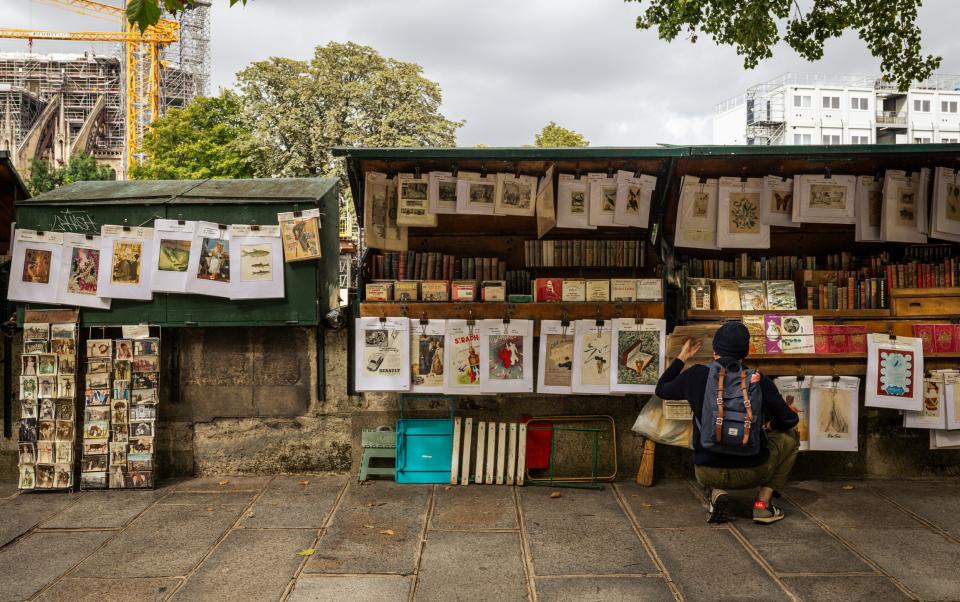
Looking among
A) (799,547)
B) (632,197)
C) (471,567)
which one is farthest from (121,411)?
(799,547)

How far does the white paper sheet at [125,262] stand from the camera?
6.18 meters

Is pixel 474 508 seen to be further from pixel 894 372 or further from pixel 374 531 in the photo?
pixel 894 372

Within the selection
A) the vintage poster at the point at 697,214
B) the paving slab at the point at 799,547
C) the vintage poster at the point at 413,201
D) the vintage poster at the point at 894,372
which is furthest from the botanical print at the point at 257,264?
the vintage poster at the point at 894,372

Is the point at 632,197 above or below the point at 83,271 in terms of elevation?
above

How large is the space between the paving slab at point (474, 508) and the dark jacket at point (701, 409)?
59.8 inches

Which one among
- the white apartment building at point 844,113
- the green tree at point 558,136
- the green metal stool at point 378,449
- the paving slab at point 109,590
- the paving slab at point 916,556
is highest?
the white apartment building at point 844,113

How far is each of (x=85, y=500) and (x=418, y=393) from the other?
2.96 metres

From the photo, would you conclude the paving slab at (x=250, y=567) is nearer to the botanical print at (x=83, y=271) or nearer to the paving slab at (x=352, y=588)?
the paving slab at (x=352, y=588)

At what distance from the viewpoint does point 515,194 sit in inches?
244

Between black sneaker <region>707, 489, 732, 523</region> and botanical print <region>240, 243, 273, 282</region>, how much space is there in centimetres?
409

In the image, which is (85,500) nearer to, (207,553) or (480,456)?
(207,553)

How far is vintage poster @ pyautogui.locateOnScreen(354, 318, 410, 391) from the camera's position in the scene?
6.10 meters

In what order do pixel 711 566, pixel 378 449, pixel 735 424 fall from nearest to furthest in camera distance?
1. pixel 711 566
2. pixel 735 424
3. pixel 378 449

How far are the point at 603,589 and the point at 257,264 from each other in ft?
12.9
